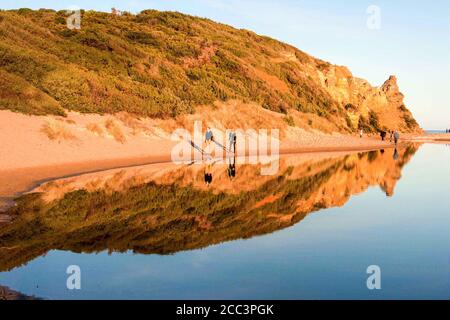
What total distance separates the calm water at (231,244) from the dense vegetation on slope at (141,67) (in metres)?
15.7

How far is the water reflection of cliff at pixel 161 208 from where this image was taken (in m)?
9.86

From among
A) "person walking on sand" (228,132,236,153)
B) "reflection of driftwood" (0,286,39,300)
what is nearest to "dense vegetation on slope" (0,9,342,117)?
"person walking on sand" (228,132,236,153)

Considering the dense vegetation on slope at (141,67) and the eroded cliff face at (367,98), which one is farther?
the eroded cliff face at (367,98)

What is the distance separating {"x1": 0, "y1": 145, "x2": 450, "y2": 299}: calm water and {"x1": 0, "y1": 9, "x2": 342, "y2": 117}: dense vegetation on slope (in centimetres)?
1565

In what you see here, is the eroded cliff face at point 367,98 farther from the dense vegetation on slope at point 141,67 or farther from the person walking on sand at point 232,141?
the person walking on sand at point 232,141

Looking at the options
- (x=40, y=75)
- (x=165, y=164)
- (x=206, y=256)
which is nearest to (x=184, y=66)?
(x=40, y=75)

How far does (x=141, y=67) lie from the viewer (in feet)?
139

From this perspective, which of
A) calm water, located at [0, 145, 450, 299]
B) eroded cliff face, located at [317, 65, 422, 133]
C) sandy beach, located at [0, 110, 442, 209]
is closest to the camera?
calm water, located at [0, 145, 450, 299]

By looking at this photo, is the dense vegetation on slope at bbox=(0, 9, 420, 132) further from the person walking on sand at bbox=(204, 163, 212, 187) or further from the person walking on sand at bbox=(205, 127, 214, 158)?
the person walking on sand at bbox=(204, 163, 212, 187)

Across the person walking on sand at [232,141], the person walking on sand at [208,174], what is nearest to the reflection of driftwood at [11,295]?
the person walking on sand at [208,174]

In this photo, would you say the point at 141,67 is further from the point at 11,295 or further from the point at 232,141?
the point at 11,295

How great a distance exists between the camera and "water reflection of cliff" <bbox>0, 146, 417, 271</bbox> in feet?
32.3

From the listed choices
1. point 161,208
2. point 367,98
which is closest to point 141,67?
point 161,208
